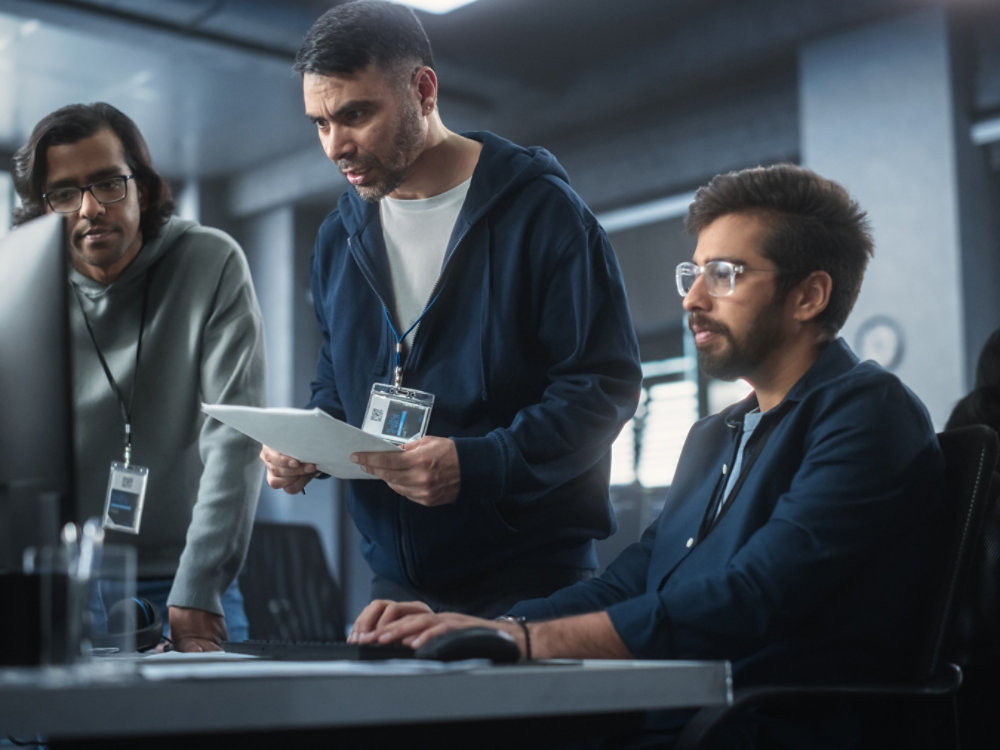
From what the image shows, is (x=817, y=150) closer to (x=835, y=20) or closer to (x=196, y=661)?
(x=835, y=20)

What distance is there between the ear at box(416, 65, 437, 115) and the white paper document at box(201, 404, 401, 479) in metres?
0.66

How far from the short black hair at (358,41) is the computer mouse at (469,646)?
1.08 m

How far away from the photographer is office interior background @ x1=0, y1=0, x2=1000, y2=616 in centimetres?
546

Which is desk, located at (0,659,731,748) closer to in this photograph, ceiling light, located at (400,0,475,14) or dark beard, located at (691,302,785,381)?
dark beard, located at (691,302,785,381)

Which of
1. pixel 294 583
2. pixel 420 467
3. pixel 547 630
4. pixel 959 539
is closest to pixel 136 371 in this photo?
pixel 420 467

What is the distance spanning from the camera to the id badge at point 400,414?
184cm

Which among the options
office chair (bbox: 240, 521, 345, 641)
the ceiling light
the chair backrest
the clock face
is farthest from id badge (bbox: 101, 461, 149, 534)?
the clock face

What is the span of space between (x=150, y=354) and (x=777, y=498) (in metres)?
1.17

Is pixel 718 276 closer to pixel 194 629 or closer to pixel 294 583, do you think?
pixel 194 629

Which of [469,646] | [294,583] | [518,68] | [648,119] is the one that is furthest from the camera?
[648,119]

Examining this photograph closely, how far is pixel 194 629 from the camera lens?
6.20 feet

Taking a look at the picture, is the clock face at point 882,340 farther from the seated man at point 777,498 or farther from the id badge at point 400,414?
the id badge at point 400,414

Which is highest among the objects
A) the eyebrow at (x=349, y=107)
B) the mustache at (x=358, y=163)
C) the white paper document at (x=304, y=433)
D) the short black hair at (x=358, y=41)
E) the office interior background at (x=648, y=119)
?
the office interior background at (x=648, y=119)

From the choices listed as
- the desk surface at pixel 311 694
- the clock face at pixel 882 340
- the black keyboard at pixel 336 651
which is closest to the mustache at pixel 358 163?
the black keyboard at pixel 336 651
